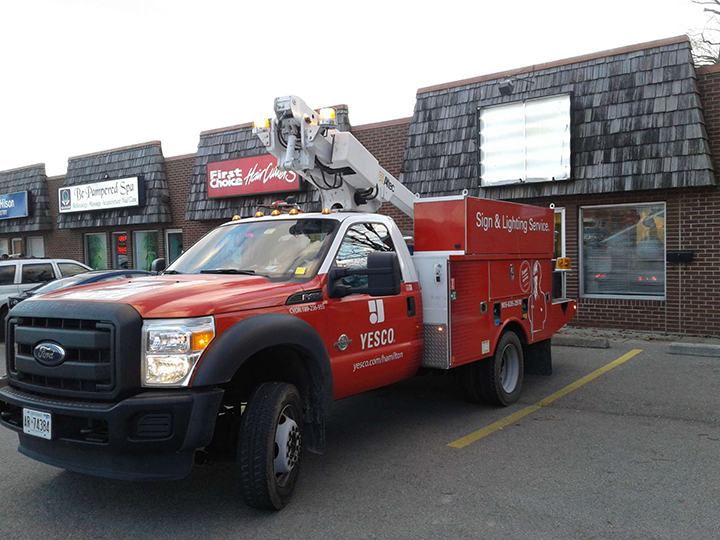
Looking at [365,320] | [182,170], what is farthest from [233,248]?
[182,170]

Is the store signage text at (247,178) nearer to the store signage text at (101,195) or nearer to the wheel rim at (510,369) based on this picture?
the store signage text at (101,195)

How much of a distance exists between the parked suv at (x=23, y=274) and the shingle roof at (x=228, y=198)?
14.6ft

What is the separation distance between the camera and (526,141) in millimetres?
12195

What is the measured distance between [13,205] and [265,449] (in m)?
23.2

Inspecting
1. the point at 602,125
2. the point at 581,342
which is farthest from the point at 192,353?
the point at 602,125

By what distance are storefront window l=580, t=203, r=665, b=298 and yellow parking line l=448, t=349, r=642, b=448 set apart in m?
2.49

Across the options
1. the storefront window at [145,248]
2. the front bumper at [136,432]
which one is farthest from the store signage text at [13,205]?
the front bumper at [136,432]

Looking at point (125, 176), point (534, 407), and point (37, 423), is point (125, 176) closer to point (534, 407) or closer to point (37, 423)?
point (534, 407)

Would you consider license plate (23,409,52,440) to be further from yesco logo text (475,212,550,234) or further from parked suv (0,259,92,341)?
parked suv (0,259,92,341)

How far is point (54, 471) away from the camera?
16.6 ft

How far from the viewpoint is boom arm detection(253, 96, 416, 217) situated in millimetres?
6031

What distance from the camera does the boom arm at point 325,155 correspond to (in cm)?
603

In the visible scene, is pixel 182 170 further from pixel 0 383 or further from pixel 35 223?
pixel 0 383

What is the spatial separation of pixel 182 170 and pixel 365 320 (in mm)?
14866
